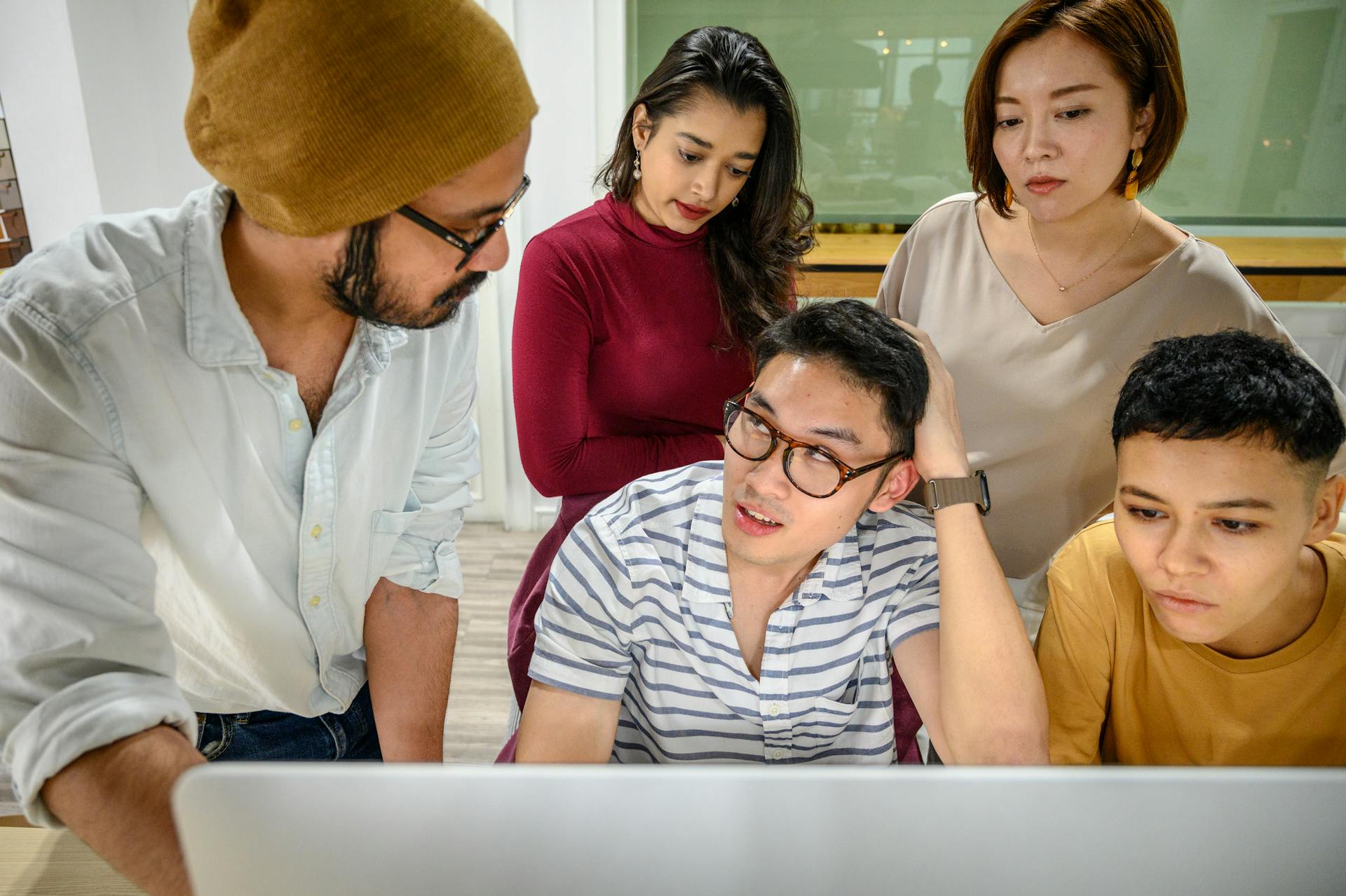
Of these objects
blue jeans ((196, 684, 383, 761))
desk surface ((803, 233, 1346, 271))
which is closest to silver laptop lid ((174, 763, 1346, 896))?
blue jeans ((196, 684, 383, 761))

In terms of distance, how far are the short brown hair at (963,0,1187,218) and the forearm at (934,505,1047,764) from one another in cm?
74

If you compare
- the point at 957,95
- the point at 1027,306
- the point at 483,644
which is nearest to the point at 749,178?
the point at 1027,306

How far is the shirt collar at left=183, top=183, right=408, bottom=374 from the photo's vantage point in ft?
2.92

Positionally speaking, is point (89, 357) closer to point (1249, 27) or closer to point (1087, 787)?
point (1087, 787)

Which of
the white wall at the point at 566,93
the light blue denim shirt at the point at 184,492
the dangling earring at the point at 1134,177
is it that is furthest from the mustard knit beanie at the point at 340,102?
the white wall at the point at 566,93

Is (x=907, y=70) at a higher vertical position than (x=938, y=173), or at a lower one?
higher

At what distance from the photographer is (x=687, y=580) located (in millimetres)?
1205

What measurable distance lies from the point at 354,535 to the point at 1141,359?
1.05 metres

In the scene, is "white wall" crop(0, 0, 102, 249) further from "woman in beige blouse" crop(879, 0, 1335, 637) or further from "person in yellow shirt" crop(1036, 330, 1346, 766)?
"person in yellow shirt" crop(1036, 330, 1346, 766)

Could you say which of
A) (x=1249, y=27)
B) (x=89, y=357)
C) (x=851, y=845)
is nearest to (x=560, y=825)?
(x=851, y=845)

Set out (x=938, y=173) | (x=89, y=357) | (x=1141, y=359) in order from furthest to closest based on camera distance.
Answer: (x=938, y=173)
(x=1141, y=359)
(x=89, y=357)

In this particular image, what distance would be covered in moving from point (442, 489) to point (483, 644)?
160 cm

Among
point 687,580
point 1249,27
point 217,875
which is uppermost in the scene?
point 1249,27

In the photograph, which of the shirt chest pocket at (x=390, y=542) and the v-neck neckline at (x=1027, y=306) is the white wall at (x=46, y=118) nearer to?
the shirt chest pocket at (x=390, y=542)
